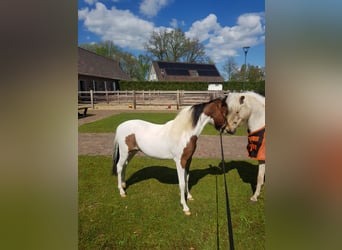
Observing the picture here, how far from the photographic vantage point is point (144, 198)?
2.46 meters

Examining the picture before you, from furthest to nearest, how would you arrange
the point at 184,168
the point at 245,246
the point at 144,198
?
the point at 144,198 < the point at 184,168 < the point at 245,246

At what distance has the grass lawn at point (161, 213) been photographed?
5.54 ft

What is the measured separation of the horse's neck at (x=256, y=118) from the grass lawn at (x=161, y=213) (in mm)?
604

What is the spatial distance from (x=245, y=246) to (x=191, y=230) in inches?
20.0

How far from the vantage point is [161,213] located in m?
2.14

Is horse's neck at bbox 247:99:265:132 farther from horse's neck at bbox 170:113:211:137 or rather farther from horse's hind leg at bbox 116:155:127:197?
horse's hind leg at bbox 116:155:127:197

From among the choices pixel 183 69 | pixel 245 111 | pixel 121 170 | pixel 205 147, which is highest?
pixel 183 69

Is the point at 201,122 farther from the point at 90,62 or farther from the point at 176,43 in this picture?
the point at 90,62

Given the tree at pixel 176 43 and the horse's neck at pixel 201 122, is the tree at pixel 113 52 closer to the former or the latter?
the tree at pixel 176 43

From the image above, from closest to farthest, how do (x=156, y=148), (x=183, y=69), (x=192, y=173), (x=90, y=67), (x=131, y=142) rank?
(x=90, y=67)
(x=156, y=148)
(x=131, y=142)
(x=192, y=173)
(x=183, y=69)

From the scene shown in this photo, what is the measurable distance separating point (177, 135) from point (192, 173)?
1.43 meters

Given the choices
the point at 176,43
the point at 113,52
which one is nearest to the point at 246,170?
the point at 176,43
